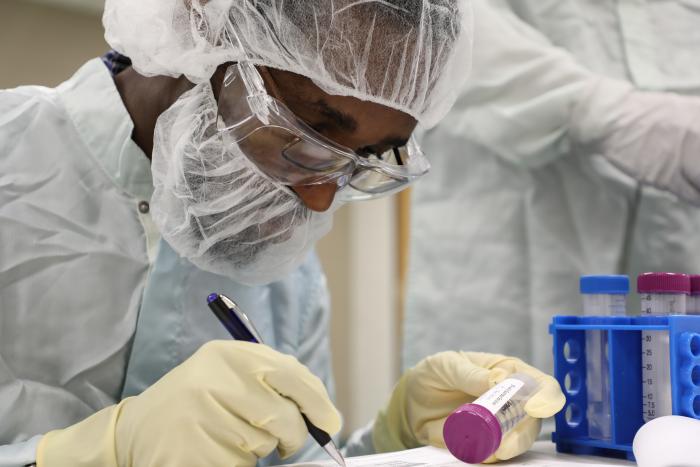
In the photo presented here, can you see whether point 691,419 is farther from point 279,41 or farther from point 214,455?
point 279,41

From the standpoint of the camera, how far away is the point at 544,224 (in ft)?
4.80

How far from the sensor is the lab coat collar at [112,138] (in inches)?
42.2

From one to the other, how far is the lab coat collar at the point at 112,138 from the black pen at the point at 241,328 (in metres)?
0.29

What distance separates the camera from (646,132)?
4.21 ft

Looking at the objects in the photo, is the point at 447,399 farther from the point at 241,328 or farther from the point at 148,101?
the point at 148,101

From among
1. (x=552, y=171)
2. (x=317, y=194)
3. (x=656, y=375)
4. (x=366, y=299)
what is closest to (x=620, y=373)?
(x=656, y=375)

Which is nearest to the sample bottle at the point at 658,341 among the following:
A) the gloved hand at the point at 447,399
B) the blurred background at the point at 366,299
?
the gloved hand at the point at 447,399

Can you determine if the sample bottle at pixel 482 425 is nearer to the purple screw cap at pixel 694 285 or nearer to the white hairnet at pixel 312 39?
the purple screw cap at pixel 694 285

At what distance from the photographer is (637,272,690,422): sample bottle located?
2.94ft

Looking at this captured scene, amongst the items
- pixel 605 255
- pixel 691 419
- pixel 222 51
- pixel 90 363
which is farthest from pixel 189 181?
pixel 605 255

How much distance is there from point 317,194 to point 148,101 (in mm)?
283

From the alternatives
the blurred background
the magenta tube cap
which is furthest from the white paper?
the blurred background

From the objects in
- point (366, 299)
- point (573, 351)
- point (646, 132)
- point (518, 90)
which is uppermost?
point (518, 90)

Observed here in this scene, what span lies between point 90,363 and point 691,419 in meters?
0.74
